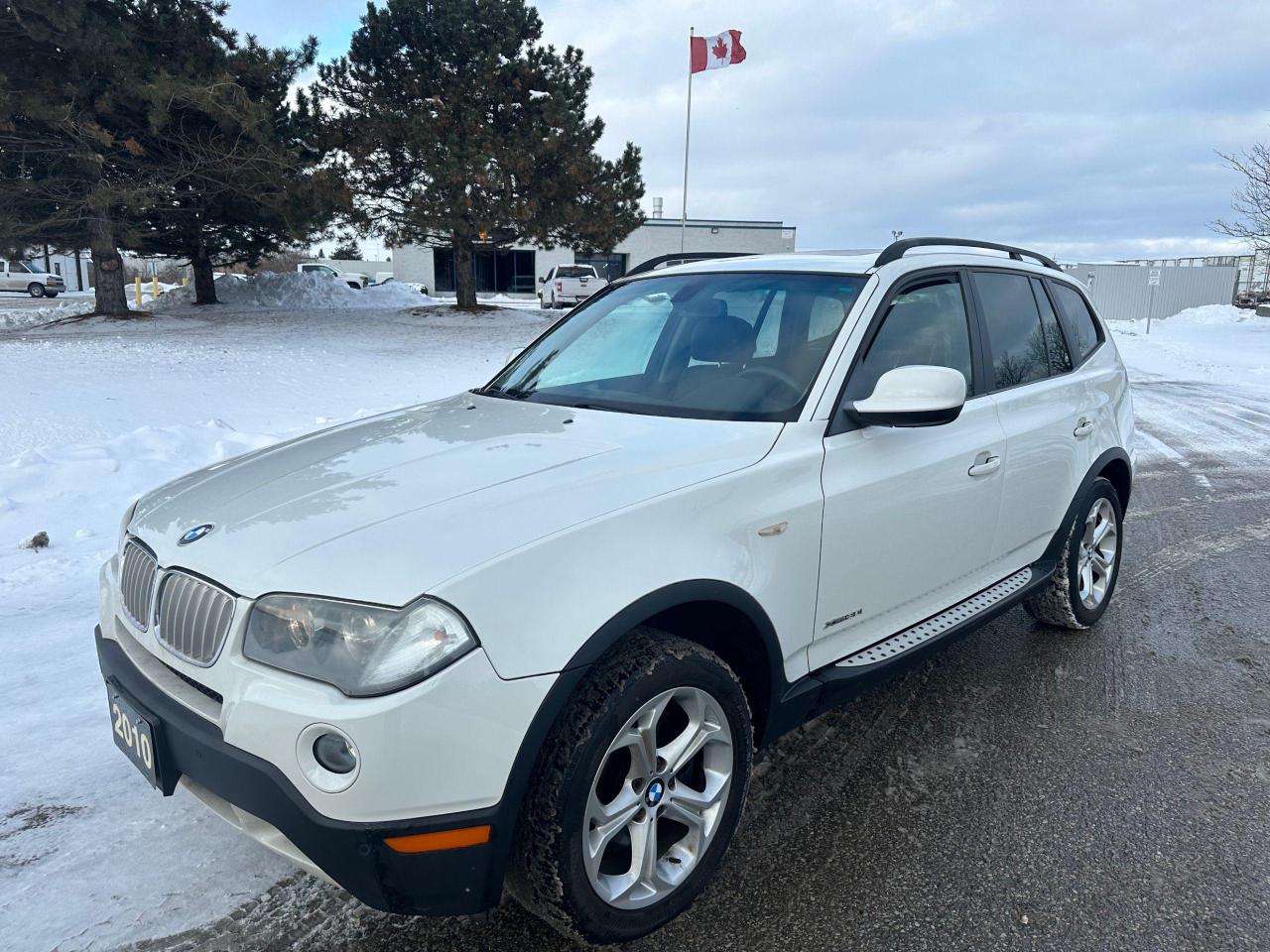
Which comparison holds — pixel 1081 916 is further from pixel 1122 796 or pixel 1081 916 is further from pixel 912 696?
pixel 912 696

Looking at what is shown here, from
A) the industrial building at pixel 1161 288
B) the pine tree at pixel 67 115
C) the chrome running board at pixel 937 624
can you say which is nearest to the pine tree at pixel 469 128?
the pine tree at pixel 67 115

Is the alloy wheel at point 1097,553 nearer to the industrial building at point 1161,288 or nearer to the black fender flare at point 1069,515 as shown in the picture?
the black fender flare at point 1069,515

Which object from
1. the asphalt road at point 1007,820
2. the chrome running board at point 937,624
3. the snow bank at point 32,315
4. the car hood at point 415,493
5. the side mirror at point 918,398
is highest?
the side mirror at point 918,398

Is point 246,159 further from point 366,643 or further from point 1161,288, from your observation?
point 1161,288

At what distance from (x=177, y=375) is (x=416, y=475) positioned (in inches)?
427

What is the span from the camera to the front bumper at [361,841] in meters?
1.82

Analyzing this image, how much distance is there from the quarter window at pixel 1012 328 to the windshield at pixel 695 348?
847 mm

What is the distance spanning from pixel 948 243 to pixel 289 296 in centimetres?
2593

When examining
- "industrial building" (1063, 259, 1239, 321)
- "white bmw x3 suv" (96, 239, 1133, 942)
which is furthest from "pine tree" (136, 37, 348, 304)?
"industrial building" (1063, 259, 1239, 321)

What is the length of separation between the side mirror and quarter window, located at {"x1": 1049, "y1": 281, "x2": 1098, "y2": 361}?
76.8 inches

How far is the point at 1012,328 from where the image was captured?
12.6 ft

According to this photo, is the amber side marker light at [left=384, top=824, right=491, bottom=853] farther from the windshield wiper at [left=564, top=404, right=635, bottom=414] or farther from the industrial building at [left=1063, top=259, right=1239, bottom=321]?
the industrial building at [left=1063, top=259, right=1239, bottom=321]

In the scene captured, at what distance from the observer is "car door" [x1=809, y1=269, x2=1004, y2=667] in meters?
2.76

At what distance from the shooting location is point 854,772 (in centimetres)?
312
